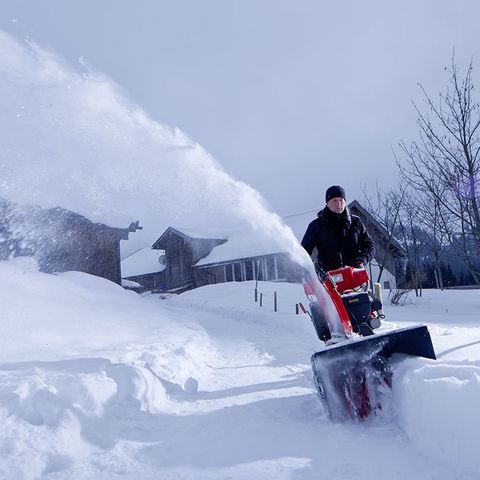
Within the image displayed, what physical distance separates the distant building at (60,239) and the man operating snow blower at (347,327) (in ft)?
48.7

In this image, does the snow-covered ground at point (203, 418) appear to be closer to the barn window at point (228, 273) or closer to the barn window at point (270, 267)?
the barn window at point (270, 267)

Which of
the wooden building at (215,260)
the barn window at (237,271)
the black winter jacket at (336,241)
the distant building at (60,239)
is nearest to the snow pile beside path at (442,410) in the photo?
the black winter jacket at (336,241)

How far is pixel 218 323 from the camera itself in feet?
40.3

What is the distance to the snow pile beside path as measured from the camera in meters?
2.22

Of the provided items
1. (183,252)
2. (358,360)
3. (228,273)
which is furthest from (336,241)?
(183,252)

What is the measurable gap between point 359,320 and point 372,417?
861mm

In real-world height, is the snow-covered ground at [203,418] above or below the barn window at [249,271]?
below

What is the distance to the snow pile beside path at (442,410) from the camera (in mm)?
2219

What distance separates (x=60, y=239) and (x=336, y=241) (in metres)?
18.4

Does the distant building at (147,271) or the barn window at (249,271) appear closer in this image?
the barn window at (249,271)

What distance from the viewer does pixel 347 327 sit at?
3736 mm

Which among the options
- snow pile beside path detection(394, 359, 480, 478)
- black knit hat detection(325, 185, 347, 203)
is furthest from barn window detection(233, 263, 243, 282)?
snow pile beside path detection(394, 359, 480, 478)

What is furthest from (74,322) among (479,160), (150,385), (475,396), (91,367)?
(479,160)

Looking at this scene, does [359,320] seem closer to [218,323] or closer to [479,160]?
[479,160]
